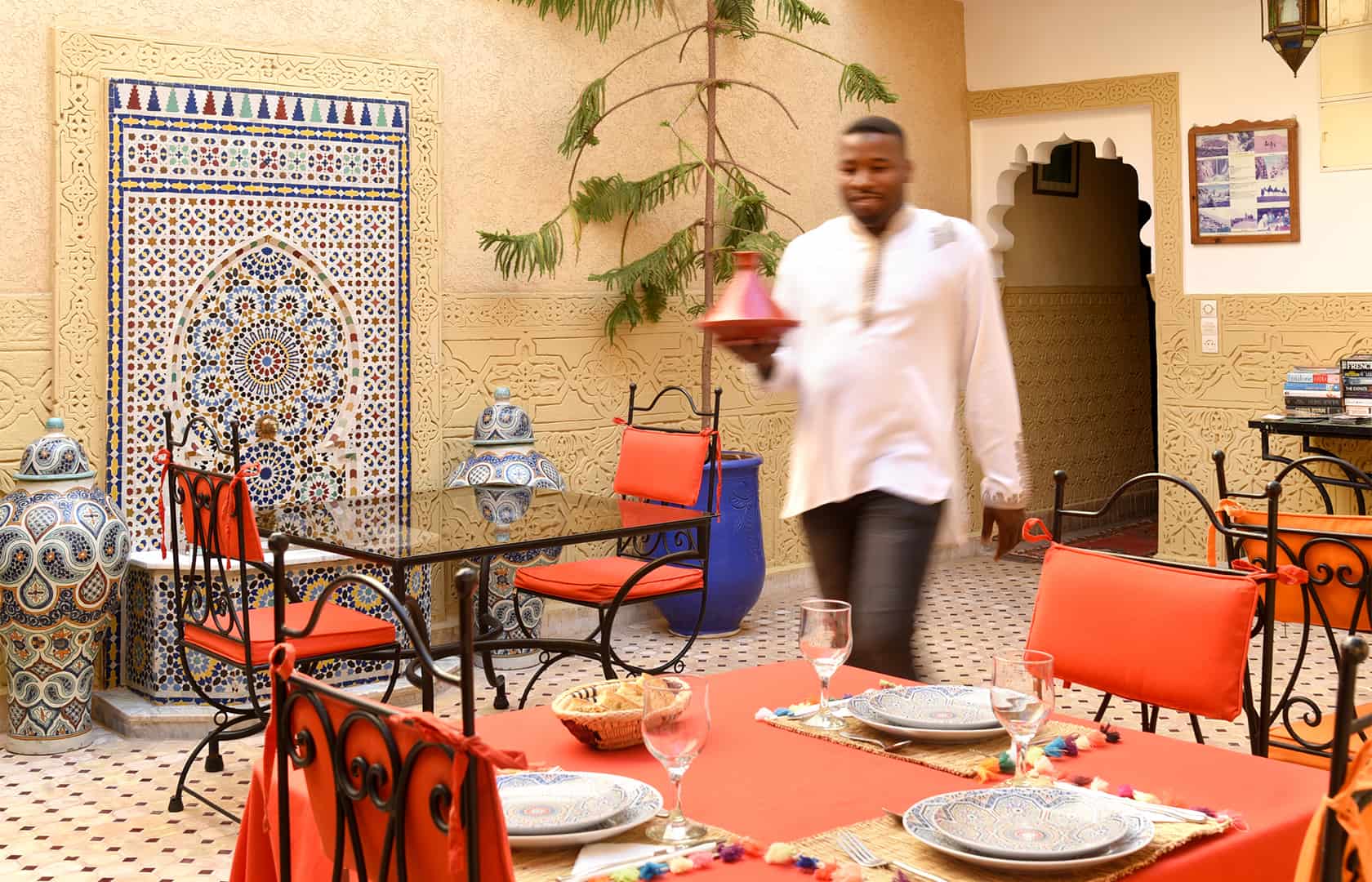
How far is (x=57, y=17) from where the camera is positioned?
16.4ft

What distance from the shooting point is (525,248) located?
5980 mm

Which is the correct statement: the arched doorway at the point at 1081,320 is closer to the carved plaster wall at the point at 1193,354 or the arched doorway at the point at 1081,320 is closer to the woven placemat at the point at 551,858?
the carved plaster wall at the point at 1193,354

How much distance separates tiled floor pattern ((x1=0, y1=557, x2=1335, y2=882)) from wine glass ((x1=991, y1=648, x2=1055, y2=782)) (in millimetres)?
544

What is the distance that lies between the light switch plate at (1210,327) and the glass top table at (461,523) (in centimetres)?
391

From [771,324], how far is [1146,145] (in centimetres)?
561

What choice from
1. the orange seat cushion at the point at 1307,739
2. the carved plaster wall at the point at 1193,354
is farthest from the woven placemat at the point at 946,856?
the carved plaster wall at the point at 1193,354

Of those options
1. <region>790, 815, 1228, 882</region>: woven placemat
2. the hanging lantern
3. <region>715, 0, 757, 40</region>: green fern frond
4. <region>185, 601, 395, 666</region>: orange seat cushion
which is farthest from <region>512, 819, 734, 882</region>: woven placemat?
the hanging lantern

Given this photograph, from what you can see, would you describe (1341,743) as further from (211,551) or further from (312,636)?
(211,551)

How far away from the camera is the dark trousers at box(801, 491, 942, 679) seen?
9.60ft

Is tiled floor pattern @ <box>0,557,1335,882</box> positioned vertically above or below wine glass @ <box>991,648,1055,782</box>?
below

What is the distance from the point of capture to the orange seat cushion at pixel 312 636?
4043 millimetres

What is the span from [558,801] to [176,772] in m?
3.22

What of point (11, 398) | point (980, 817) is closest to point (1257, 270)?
point (11, 398)

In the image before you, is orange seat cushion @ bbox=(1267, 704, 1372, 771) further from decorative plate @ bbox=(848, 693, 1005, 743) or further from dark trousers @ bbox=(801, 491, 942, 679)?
decorative plate @ bbox=(848, 693, 1005, 743)
